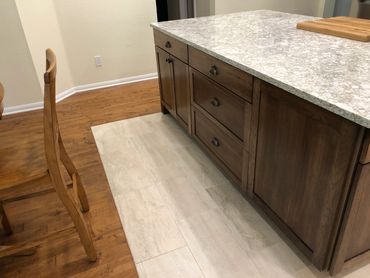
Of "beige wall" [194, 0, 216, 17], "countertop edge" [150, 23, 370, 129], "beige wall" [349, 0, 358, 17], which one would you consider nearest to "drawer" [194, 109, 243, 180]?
"countertop edge" [150, 23, 370, 129]

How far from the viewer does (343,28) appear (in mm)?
1701

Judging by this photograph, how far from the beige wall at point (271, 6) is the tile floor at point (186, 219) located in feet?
5.83

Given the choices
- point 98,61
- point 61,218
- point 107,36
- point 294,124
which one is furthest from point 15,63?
point 294,124

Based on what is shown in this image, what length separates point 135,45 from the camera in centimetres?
376

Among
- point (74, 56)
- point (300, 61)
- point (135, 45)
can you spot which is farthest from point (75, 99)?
point (300, 61)

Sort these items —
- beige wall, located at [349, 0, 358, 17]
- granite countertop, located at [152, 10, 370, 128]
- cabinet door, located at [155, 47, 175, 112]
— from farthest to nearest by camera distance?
beige wall, located at [349, 0, 358, 17] → cabinet door, located at [155, 47, 175, 112] → granite countertop, located at [152, 10, 370, 128]

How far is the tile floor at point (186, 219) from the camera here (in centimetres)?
143

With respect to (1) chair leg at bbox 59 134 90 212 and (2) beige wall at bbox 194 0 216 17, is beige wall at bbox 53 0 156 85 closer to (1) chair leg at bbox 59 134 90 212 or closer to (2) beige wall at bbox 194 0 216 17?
(2) beige wall at bbox 194 0 216 17

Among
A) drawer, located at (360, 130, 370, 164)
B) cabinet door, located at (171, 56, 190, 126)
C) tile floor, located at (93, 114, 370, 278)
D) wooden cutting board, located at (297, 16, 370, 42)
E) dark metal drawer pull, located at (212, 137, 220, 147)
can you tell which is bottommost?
tile floor, located at (93, 114, 370, 278)

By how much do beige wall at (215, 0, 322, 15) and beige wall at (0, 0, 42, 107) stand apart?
2.07 metres

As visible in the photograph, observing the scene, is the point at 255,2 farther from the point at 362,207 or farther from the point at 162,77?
the point at 362,207

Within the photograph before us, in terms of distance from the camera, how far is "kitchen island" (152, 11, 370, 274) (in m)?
1.01

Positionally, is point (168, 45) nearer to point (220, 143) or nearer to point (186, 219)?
point (220, 143)

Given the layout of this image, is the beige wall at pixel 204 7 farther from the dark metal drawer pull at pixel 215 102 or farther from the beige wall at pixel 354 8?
the dark metal drawer pull at pixel 215 102
